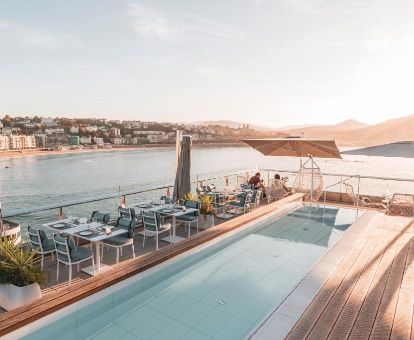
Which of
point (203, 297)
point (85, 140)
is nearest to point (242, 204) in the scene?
point (203, 297)

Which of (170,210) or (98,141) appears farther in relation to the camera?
(98,141)

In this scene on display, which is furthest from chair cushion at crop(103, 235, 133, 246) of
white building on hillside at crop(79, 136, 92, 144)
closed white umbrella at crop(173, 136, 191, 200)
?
white building on hillside at crop(79, 136, 92, 144)

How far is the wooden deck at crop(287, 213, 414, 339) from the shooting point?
A: 3.27 m

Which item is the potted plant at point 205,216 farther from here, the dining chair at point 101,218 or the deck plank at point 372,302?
the deck plank at point 372,302

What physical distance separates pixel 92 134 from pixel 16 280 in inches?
5198

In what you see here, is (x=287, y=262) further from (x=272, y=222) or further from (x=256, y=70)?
(x=256, y=70)

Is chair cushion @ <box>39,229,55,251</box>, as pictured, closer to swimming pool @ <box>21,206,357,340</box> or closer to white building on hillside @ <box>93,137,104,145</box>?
swimming pool @ <box>21,206,357,340</box>

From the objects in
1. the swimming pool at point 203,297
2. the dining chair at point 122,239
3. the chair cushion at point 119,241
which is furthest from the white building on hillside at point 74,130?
the swimming pool at point 203,297

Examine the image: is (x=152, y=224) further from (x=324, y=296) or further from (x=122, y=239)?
(x=324, y=296)

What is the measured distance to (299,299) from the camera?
13.1ft

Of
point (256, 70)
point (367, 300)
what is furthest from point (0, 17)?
point (367, 300)

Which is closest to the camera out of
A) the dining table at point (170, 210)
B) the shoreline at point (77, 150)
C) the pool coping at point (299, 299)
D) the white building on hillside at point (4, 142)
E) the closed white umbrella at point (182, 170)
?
the pool coping at point (299, 299)

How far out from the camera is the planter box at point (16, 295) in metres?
4.00

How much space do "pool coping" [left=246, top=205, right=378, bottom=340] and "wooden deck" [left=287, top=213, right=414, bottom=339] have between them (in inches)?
2.9
